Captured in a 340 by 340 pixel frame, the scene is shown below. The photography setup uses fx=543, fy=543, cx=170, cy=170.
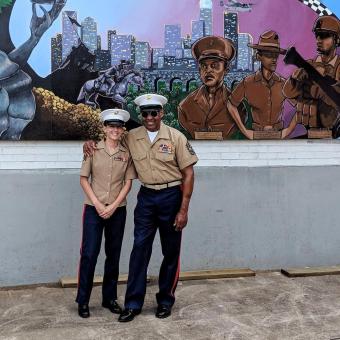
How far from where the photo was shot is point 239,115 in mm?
5773

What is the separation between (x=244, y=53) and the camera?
226 inches

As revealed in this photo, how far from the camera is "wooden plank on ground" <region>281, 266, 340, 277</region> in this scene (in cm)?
576

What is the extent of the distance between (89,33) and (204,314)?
285cm

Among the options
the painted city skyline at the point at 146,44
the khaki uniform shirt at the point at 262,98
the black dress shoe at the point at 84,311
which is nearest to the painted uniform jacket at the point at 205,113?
the khaki uniform shirt at the point at 262,98

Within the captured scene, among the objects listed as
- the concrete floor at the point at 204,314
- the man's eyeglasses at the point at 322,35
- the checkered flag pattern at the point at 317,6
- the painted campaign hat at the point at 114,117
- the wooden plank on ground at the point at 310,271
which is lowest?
the wooden plank on ground at the point at 310,271

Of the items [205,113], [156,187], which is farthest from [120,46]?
[156,187]

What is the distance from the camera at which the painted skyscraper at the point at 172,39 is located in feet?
17.9

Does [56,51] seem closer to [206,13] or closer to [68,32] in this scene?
[68,32]

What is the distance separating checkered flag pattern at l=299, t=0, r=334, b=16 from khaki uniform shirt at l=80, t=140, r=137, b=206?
9.47 ft

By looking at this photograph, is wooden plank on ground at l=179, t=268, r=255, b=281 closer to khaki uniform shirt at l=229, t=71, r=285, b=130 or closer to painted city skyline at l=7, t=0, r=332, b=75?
khaki uniform shirt at l=229, t=71, r=285, b=130

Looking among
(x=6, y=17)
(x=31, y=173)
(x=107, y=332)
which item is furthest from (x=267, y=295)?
(x=6, y=17)

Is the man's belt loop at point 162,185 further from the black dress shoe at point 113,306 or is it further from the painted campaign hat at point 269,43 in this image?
the painted campaign hat at point 269,43

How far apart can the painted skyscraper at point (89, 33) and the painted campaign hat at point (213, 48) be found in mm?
1009

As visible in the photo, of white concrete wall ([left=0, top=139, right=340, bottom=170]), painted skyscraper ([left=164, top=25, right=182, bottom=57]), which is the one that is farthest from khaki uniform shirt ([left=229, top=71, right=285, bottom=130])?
painted skyscraper ([left=164, top=25, right=182, bottom=57])
